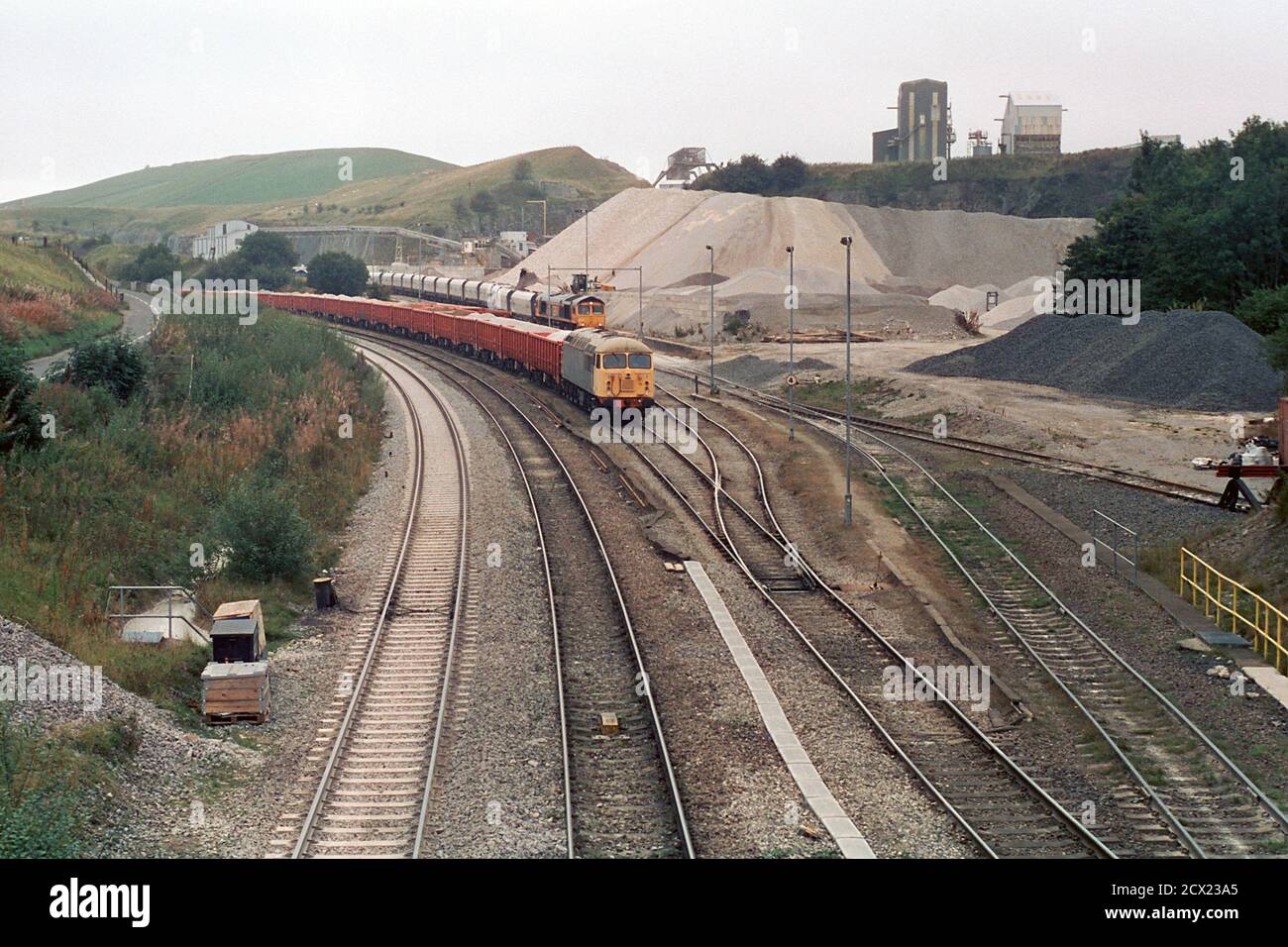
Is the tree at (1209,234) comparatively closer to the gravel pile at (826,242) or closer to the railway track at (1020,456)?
the railway track at (1020,456)

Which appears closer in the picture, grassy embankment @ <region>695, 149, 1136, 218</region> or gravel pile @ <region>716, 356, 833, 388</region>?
gravel pile @ <region>716, 356, 833, 388</region>

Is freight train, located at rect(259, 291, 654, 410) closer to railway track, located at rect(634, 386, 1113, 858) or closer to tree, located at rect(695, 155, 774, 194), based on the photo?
railway track, located at rect(634, 386, 1113, 858)

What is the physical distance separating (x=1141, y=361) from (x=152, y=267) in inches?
3883

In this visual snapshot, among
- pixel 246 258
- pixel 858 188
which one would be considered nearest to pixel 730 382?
pixel 246 258

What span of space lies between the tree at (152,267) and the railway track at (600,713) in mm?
100739

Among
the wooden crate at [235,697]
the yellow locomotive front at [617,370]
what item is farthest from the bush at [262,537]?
the yellow locomotive front at [617,370]

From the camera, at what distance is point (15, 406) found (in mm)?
28797

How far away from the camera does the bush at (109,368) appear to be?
3709cm

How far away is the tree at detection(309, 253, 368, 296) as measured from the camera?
124 metres

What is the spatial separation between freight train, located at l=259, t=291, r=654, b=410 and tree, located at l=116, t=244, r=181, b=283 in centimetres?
2622

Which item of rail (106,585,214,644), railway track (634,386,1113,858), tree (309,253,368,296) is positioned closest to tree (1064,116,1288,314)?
railway track (634,386,1113,858)

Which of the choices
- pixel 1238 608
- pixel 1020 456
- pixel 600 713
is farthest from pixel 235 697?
pixel 1020 456
